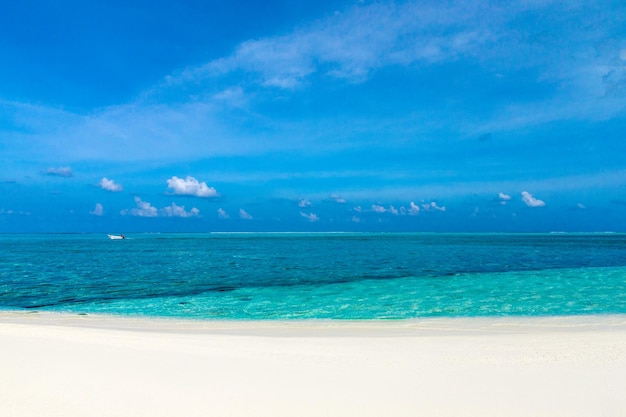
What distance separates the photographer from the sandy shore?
6477 millimetres

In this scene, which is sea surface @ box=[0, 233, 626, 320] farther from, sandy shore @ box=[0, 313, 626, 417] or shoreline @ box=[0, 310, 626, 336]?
sandy shore @ box=[0, 313, 626, 417]

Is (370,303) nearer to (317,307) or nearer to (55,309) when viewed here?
(317,307)

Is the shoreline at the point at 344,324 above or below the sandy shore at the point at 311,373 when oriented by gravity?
below

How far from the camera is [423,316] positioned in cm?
1598

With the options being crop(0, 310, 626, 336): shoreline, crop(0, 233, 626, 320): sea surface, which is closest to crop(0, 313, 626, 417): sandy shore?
crop(0, 310, 626, 336): shoreline

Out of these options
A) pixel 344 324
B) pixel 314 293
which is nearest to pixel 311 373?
pixel 344 324

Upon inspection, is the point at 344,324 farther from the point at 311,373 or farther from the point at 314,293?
the point at 314,293

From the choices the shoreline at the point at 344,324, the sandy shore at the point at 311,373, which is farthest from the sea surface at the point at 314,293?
the sandy shore at the point at 311,373

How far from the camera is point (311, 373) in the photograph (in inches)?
316

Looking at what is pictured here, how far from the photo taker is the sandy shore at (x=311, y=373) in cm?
648

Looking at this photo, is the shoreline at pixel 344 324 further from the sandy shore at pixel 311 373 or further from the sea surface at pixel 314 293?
the sea surface at pixel 314 293

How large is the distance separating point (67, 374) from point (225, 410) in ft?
11.8

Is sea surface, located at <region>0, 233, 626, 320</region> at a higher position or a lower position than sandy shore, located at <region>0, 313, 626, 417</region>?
lower

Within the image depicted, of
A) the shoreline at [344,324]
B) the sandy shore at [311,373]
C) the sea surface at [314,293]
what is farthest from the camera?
the sea surface at [314,293]
